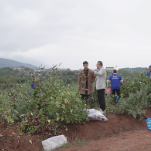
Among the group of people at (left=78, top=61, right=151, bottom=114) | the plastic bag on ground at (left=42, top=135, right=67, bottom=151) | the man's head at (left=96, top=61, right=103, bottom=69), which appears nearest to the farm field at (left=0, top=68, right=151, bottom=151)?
the plastic bag on ground at (left=42, top=135, right=67, bottom=151)

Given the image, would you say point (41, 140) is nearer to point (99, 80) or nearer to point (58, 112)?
point (58, 112)

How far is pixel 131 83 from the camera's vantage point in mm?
7125

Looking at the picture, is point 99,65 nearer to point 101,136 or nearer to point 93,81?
point 93,81

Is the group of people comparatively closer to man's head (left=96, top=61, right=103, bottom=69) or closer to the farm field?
man's head (left=96, top=61, right=103, bottom=69)

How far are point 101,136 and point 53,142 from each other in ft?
4.34

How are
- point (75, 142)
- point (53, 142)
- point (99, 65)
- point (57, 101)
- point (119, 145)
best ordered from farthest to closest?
1. point (99, 65)
2. point (57, 101)
3. point (75, 142)
4. point (53, 142)
5. point (119, 145)

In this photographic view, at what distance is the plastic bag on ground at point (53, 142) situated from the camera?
3473 mm

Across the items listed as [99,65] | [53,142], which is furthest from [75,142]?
[99,65]

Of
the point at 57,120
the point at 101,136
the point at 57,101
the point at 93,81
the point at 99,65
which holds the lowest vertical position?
the point at 101,136

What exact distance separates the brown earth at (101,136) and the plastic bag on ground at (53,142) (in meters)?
Result: 0.13

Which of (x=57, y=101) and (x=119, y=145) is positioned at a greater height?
(x=57, y=101)

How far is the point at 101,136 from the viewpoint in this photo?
14.0 ft

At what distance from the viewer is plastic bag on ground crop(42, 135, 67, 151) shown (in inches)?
137

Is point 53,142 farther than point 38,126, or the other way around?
point 38,126
